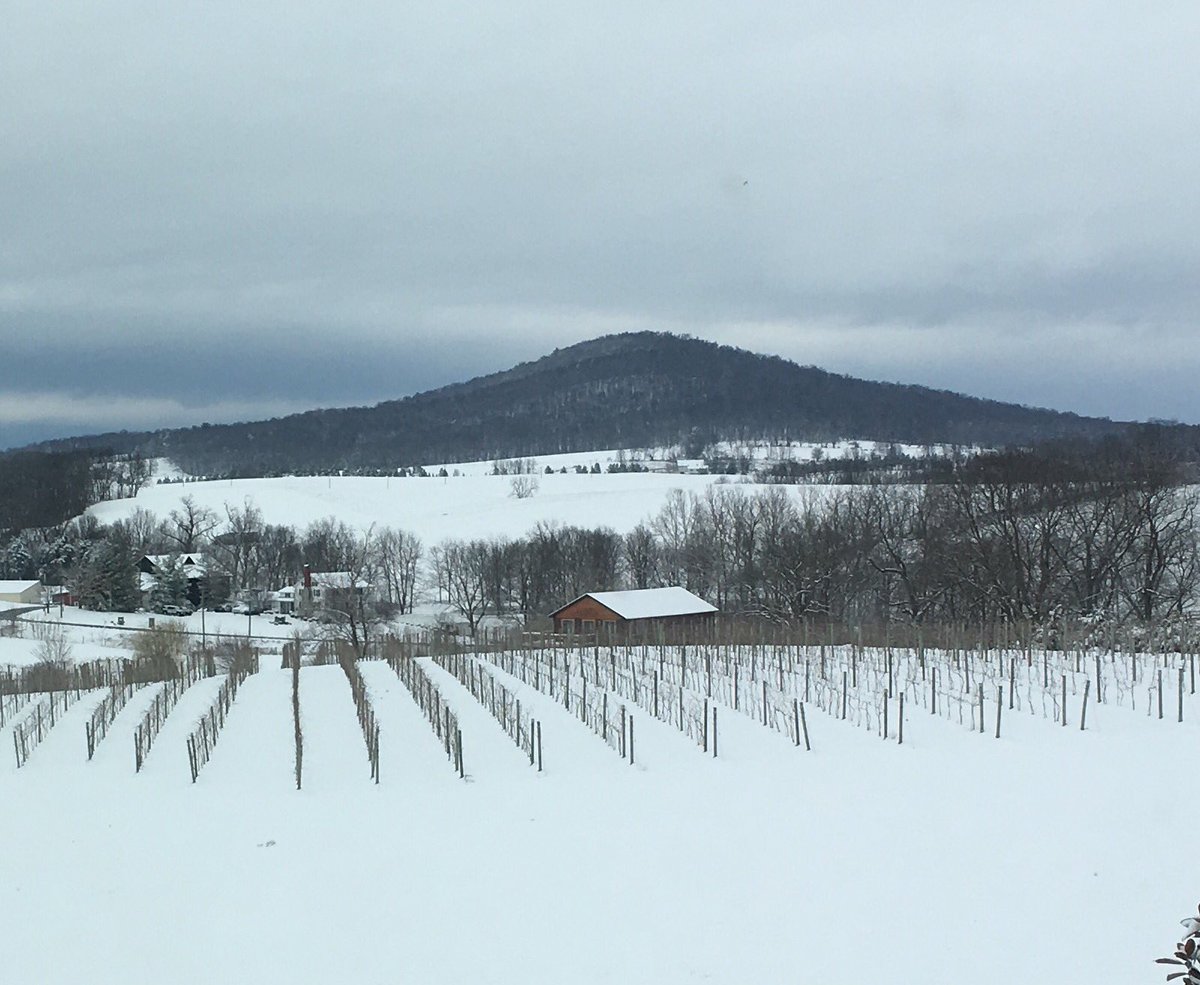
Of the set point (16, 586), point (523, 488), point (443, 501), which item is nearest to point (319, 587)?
A: point (16, 586)

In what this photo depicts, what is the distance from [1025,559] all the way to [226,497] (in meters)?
80.2

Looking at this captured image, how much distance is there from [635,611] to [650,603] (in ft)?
4.07

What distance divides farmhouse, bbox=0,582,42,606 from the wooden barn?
38.6 meters

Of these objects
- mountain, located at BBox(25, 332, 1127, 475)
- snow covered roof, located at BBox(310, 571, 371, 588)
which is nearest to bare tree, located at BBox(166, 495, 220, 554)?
snow covered roof, located at BBox(310, 571, 371, 588)

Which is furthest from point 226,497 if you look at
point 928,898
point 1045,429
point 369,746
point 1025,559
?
point 1045,429

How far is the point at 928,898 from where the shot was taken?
26.8ft

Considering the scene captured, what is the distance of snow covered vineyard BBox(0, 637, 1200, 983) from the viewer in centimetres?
761

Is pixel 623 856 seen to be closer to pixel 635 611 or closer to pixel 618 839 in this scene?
pixel 618 839

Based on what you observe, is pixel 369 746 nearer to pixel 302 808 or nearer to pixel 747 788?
pixel 302 808

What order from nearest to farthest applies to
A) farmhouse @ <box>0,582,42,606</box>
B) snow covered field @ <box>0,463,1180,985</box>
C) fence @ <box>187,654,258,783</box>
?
1. snow covered field @ <box>0,463,1180,985</box>
2. fence @ <box>187,654,258,783</box>
3. farmhouse @ <box>0,582,42,606</box>

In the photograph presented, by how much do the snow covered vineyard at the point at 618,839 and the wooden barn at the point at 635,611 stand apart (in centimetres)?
1876

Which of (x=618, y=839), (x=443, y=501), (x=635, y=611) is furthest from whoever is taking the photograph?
(x=443, y=501)

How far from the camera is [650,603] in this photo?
3659cm

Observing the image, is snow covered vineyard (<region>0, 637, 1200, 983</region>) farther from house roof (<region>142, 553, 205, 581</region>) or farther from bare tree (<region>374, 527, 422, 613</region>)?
house roof (<region>142, 553, 205, 581</region>)
